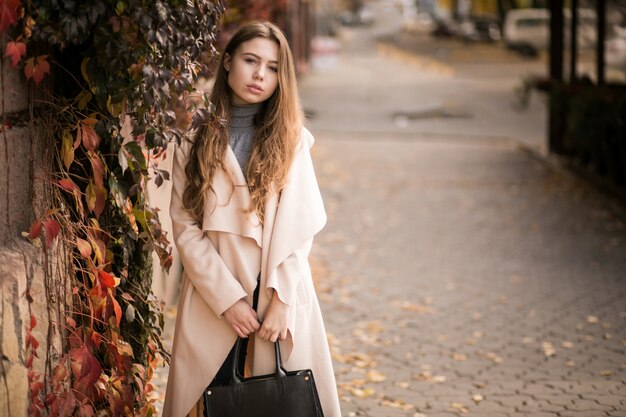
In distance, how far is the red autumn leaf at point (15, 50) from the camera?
2689 mm

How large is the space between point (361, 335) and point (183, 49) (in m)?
3.69

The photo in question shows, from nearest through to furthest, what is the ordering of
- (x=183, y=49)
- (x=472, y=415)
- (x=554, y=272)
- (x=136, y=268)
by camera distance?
(x=183, y=49)
(x=136, y=268)
(x=472, y=415)
(x=554, y=272)

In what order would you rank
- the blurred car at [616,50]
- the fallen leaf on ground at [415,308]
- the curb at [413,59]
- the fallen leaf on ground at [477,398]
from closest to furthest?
the fallen leaf on ground at [477,398]
the fallen leaf on ground at [415,308]
the blurred car at [616,50]
the curb at [413,59]

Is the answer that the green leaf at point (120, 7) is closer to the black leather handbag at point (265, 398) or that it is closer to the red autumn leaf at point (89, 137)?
the red autumn leaf at point (89, 137)

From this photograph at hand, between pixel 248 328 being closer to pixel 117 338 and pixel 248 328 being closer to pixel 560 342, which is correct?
pixel 117 338

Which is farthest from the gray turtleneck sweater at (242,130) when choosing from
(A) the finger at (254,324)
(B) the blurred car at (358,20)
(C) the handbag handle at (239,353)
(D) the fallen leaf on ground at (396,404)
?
(B) the blurred car at (358,20)

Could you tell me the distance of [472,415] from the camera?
4.88m

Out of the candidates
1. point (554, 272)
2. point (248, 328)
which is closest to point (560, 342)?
point (554, 272)

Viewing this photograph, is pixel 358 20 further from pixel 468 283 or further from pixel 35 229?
pixel 35 229

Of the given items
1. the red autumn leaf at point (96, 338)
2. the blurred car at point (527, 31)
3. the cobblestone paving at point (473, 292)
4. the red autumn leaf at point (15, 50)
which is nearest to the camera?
the red autumn leaf at point (15, 50)

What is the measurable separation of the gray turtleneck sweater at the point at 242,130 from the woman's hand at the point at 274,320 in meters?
0.54

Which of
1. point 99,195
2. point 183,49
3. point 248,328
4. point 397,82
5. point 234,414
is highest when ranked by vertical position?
point 183,49

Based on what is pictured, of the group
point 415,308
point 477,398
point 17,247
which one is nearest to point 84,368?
point 17,247

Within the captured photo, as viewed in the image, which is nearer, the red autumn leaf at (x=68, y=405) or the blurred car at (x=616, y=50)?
the red autumn leaf at (x=68, y=405)
